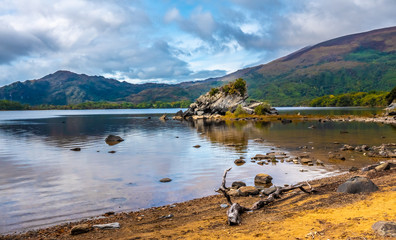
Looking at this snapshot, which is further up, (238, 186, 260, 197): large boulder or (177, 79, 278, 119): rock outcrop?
(177, 79, 278, 119): rock outcrop

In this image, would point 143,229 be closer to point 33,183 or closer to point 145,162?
point 33,183

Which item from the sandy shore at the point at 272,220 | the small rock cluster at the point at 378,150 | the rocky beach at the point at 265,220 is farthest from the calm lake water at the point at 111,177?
the sandy shore at the point at 272,220

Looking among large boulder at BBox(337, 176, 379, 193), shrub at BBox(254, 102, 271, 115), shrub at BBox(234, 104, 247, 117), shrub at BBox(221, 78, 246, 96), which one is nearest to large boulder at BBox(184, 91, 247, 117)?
shrub at BBox(221, 78, 246, 96)

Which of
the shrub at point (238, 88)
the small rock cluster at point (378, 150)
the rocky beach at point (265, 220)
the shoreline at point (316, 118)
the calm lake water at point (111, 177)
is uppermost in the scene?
the shrub at point (238, 88)

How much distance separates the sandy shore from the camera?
1294cm

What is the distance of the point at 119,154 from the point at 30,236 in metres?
30.4

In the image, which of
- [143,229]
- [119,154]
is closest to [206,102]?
[119,154]

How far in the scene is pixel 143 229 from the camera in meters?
15.2

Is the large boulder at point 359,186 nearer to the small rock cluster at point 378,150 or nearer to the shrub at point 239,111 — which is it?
the small rock cluster at point 378,150

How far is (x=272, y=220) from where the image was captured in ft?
48.6

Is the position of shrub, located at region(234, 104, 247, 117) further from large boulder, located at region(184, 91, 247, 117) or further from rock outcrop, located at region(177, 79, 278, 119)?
large boulder, located at region(184, 91, 247, 117)

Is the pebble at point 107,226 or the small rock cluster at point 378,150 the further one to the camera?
the small rock cluster at point 378,150

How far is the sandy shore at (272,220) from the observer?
1294 centimetres

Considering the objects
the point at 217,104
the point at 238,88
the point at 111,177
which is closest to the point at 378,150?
the point at 111,177
